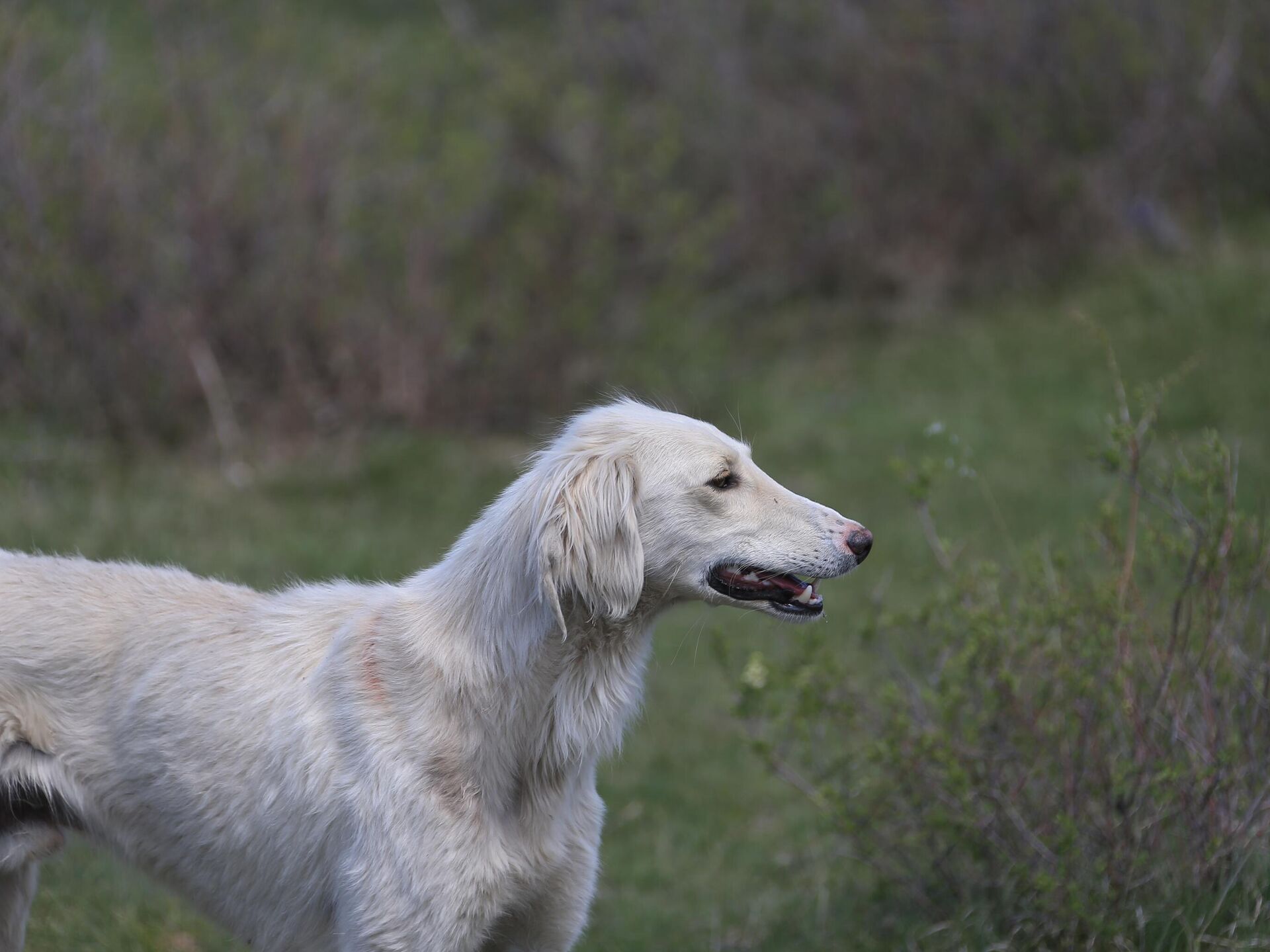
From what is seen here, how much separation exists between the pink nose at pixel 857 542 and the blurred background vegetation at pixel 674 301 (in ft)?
3.25

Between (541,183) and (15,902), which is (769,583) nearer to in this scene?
(15,902)

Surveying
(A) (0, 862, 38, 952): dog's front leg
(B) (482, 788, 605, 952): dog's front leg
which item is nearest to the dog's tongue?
Answer: (B) (482, 788, 605, 952): dog's front leg

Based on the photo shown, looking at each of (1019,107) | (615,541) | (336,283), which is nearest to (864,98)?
(1019,107)

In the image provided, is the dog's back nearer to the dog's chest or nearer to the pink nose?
the dog's chest

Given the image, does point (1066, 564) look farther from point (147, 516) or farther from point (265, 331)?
point (265, 331)

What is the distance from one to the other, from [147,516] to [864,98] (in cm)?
754

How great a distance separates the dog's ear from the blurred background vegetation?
48.6 inches

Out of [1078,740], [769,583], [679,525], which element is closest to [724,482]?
[679,525]

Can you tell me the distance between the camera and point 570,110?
1030cm

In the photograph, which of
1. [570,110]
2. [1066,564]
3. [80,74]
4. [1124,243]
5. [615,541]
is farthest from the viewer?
[1124,243]

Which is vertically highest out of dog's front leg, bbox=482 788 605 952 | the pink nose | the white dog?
the pink nose

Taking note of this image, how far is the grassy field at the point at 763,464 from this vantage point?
487 centimetres

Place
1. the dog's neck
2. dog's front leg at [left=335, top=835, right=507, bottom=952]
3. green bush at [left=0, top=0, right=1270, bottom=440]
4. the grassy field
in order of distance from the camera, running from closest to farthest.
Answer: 1. dog's front leg at [left=335, top=835, right=507, bottom=952]
2. the dog's neck
3. the grassy field
4. green bush at [left=0, top=0, right=1270, bottom=440]

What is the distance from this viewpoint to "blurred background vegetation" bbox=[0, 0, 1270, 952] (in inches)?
216
